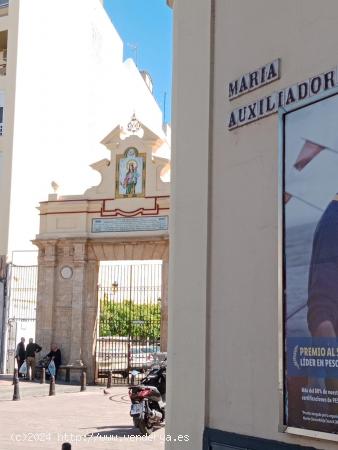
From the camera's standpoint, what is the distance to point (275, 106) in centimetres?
539

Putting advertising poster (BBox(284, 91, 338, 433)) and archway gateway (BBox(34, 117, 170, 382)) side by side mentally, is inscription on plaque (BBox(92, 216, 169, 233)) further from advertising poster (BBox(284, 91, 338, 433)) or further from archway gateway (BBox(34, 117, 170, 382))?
advertising poster (BBox(284, 91, 338, 433))

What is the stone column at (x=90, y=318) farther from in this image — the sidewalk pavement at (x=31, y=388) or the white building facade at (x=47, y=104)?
the white building facade at (x=47, y=104)

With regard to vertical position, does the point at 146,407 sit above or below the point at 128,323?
below

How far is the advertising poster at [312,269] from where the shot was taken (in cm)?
452

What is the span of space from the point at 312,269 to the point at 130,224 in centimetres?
1719

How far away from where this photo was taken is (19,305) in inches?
977

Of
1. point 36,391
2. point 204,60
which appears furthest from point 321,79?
point 36,391

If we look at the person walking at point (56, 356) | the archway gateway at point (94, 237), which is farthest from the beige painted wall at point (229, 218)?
the person walking at point (56, 356)

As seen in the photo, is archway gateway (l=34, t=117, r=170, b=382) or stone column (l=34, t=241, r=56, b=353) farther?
stone column (l=34, t=241, r=56, b=353)

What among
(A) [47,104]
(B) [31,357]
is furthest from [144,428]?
(A) [47,104]

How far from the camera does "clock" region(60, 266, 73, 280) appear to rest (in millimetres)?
22172

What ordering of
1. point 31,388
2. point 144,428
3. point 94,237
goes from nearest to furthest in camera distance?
point 144,428 < point 31,388 < point 94,237

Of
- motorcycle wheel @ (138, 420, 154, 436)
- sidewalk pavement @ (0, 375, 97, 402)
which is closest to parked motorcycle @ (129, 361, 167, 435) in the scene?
motorcycle wheel @ (138, 420, 154, 436)

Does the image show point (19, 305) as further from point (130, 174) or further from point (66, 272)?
point (130, 174)
